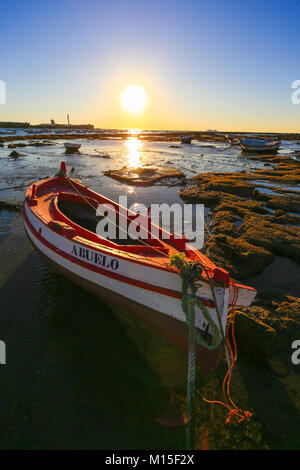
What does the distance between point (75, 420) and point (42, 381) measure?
127cm

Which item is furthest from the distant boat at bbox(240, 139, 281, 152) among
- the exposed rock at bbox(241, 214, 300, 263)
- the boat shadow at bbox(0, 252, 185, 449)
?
the boat shadow at bbox(0, 252, 185, 449)

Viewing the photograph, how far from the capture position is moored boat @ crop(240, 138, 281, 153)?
60.0 metres

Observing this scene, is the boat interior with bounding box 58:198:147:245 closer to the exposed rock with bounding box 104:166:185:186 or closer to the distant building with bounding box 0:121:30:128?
the exposed rock with bounding box 104:166:185:186

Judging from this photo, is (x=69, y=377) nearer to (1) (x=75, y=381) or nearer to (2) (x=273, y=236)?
(1) (x=75, y=381)

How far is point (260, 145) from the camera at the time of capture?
61.1 meters

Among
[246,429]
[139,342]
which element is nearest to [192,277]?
[139,342]

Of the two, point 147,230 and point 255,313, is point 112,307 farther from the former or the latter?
point 255,313

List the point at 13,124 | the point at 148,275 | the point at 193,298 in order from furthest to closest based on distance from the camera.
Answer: the point at 13,124 < the point at 148,275 < the point at 193,298

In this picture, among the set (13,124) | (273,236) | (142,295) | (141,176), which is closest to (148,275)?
(142,295)

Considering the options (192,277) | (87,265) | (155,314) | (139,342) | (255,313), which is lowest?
(139,342)

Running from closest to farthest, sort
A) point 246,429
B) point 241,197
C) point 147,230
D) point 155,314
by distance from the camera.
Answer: point 246,429
point 155,314
point 147,230
point 241,197

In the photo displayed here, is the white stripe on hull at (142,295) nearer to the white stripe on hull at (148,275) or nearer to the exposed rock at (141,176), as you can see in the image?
the white stripe on hull at (148,275)

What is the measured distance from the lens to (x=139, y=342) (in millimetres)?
6129

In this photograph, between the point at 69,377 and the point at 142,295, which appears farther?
the point at 142,295
